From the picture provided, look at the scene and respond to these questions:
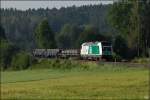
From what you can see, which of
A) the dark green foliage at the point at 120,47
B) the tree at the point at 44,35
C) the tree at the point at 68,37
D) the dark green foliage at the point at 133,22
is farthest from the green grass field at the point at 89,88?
the tree at the point at 68,37

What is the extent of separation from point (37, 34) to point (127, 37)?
3021cm

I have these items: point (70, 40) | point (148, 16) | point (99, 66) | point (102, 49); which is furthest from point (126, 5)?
point (70, 40)

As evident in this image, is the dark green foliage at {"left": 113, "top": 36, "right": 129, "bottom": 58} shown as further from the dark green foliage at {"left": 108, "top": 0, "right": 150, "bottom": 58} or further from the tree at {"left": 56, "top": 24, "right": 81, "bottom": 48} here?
the tree at {"left": 56, "top": 24, "right": 81, "bottom": 48}

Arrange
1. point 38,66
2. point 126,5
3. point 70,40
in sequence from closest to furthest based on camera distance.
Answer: point 38,66 → point 126,5 → point 70,40

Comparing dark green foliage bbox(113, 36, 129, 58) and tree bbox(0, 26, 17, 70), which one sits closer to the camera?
dark green foliage bbox(113, 36, 129, 58)

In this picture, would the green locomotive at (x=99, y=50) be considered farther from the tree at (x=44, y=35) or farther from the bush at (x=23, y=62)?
the tree at (x=44, y=35)

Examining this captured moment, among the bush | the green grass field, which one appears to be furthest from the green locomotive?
the green grass field

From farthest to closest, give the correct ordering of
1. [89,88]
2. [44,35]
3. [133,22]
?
[44,35] < [133,22] < [89,88]

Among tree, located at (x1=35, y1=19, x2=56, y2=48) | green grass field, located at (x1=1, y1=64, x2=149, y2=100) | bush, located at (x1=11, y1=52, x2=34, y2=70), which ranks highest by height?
tree, located at (x1=35, y1=19, x2=56, y2=48)

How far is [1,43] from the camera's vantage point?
101m

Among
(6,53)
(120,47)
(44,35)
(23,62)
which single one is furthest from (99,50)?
(44,35)

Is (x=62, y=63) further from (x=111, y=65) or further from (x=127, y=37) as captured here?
(x=127, y=37)

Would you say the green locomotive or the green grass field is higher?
the green locomotive

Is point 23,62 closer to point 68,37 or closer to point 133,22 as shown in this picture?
point 133,22
